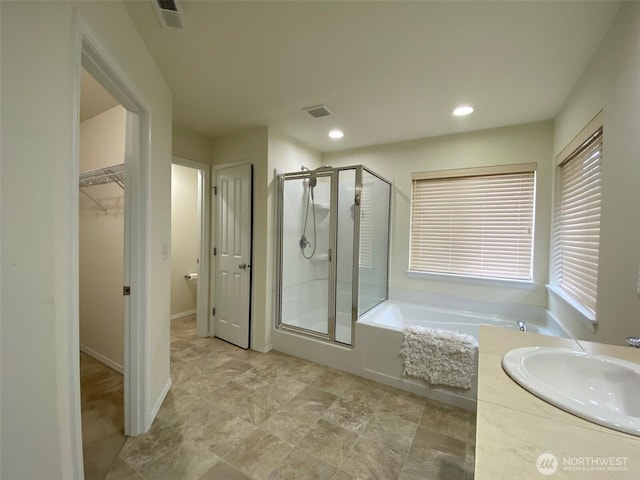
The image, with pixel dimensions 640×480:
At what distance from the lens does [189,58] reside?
5.84ft

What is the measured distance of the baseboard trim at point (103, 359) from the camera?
252 centimetres

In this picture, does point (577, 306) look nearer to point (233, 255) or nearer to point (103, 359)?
point (233, 255)

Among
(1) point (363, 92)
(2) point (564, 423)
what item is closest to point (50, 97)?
(2) point (564, 423)

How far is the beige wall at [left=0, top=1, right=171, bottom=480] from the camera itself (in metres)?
0.72

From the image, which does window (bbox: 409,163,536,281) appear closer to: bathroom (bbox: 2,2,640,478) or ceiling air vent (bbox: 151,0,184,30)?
bathroom (bbox: 2,2,640,478)

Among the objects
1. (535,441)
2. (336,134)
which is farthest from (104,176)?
(535,441)

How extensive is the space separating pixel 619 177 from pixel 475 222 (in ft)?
5.39

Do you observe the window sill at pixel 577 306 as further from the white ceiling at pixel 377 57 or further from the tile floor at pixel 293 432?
the white ceiling at pixel 377 57

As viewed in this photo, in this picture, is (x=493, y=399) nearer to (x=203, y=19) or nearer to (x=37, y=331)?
(x=37, y=331)

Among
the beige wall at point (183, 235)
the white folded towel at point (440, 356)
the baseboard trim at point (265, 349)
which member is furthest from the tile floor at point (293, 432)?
the beige wall at point (183, 235)

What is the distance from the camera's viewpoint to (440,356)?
7.17 feet

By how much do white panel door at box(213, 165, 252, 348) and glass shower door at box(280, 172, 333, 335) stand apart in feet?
1.32

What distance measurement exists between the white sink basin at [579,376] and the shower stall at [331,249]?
1.76m

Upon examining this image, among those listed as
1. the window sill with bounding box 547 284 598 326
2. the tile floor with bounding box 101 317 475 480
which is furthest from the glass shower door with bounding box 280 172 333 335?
the window sill with bounding box 547 284 598 326
